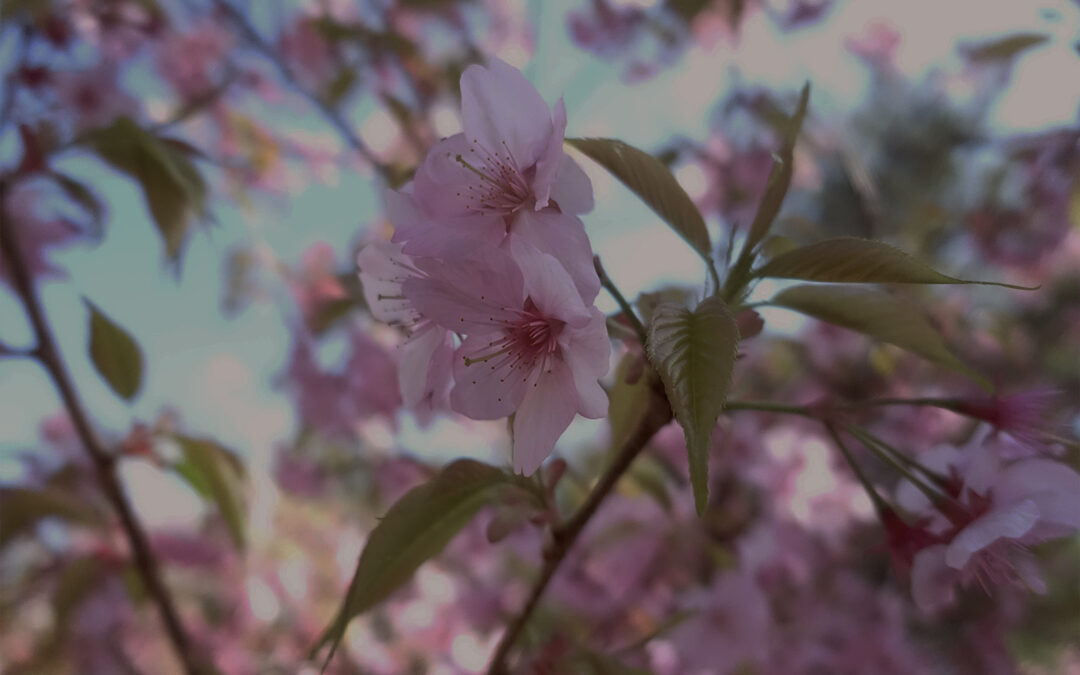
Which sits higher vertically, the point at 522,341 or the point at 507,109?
the point at 507,109

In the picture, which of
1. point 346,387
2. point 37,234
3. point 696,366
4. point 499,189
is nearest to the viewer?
point 696,366

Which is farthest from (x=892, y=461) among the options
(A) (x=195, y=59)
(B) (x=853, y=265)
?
(A) (x=195, y=59)

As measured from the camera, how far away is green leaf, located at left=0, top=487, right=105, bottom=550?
0.90 metres

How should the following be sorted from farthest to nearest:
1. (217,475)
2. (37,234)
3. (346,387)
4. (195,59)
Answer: (195,59), (346,387), (37,234), (217,475)

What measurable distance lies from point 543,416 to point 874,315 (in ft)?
0.76

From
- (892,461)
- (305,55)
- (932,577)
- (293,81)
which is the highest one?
(305,55)

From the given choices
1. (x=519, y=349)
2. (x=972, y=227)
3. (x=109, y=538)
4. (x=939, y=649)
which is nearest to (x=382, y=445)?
(x=109, y=538)

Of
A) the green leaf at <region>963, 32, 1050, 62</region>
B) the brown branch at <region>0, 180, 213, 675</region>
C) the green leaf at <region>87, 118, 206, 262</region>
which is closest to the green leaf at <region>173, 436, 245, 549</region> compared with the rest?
the brown branch at <region>0, 180, 213, 675</region>

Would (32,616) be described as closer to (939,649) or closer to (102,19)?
(102,19)

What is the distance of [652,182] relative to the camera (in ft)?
1.53

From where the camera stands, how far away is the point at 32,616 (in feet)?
6.17

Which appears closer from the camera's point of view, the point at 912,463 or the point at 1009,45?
the point at 912,463

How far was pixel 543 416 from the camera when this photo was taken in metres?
0.46

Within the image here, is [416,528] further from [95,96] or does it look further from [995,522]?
[95,96]
